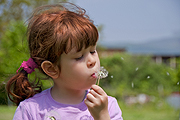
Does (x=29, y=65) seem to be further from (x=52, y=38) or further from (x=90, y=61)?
(x=90, y=61)

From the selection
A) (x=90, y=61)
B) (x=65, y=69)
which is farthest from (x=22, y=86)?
(x=90, y=61)

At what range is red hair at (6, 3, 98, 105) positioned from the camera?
1396 mm

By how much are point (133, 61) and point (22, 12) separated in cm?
614

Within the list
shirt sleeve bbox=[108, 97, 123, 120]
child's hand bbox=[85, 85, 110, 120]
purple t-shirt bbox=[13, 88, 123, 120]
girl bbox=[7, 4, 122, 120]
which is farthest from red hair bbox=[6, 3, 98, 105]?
shirt sleeve bbox=[108, 97, 123, 120]

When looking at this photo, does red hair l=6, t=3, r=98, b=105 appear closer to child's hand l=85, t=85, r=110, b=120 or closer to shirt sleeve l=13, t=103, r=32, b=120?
shirt sleeve l=13, t=103, r=32, b=120

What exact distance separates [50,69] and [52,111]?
237 millimetres

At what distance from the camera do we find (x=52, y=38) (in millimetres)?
1428

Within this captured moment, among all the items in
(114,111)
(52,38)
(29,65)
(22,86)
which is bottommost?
(114,111)

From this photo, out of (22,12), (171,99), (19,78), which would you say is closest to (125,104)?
(171,99)

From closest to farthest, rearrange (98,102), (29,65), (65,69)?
(98,102) < (65,69) < (29,65)

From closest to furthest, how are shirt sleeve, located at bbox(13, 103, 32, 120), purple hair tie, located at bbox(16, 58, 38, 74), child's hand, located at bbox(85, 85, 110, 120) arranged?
child's hand, located at bbox(85, 85, 110, 120)
shirt sleeve, located at bbox(13, 103, 32, 120)
purple hair tie, located at bbox(16, 58, 38, 74)

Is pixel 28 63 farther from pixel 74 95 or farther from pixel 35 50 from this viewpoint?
pixel 74 95

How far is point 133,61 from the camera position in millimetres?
13750

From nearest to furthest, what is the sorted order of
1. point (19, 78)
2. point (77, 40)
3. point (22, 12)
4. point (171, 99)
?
point (77, 40) < point (19, 78) < point (171, 99) < point (22, 12)
